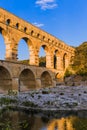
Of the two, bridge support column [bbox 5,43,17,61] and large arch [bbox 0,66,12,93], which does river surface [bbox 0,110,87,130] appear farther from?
bridge support column [bbox 5,43,17,61]

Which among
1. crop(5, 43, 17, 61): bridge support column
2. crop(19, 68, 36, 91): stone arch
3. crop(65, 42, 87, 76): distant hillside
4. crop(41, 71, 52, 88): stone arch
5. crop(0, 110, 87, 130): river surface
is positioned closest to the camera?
crop(0, 110, 87, 130): river surface

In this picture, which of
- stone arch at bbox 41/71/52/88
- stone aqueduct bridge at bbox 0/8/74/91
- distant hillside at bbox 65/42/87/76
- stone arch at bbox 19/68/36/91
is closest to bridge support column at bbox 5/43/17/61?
stone aqueduct bridge at bbox 0/8/74/91

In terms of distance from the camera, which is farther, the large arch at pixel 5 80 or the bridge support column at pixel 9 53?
the bridge support column at pixel 9 53

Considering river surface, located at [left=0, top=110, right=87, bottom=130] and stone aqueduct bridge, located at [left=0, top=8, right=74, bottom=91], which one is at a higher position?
stone aqueduct bridge, located at [left=0, top=8, right=74, bottom=91]

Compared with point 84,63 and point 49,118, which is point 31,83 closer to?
point 84,63

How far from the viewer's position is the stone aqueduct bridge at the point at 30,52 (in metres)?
37.4

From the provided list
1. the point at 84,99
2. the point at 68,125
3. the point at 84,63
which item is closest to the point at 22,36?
the point at 84,99

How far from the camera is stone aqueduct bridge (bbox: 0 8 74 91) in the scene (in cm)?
A: 3744

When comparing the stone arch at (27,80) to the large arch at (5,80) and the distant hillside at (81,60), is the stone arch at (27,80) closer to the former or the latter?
the large arch at (5,80)

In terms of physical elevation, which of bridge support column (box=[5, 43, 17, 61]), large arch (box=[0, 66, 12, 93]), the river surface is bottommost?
the river surface

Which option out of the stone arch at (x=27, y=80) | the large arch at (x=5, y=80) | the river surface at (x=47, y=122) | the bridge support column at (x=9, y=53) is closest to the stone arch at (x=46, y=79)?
the stone arch at (x=27, y=80)

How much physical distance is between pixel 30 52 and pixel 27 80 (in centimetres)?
570

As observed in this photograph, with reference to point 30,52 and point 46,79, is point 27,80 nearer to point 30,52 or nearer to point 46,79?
point 30,52

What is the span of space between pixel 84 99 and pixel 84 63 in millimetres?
38671
